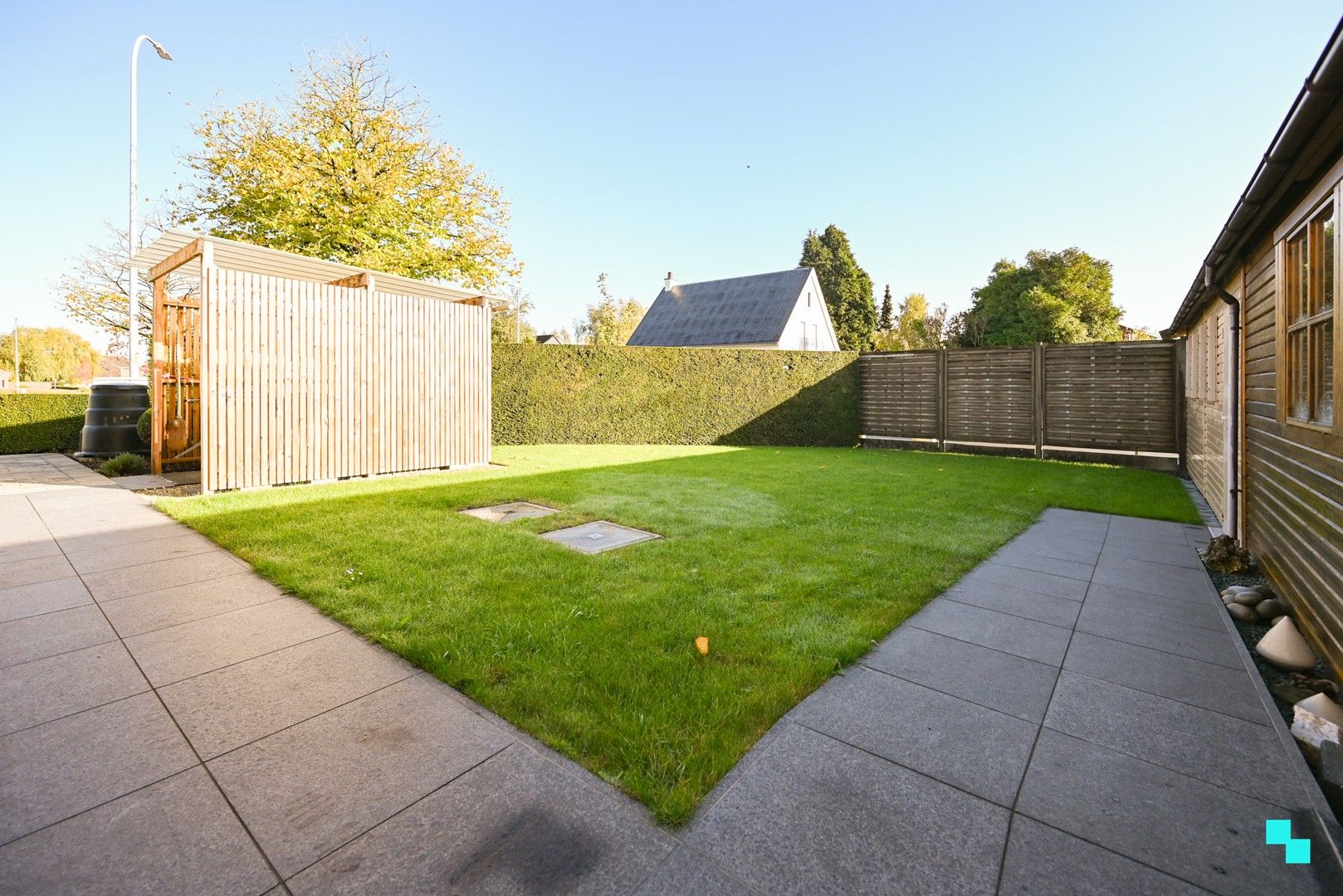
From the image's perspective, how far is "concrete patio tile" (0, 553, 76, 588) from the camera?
3.79 m

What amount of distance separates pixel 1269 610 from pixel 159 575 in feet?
23.7

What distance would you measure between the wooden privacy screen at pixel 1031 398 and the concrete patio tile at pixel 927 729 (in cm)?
1112

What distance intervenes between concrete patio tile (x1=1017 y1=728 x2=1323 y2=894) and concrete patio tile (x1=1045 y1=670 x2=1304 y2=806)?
0.28 ft

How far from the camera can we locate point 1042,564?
14.8 feet

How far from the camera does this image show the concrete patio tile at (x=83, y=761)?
5.65ft

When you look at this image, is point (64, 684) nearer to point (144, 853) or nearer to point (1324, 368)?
point (144, 853)

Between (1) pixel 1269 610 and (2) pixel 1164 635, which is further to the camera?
(1) pixel 1269 610

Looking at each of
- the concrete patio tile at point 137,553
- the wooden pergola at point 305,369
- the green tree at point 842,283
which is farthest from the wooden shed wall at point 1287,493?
the green tree at point 842,283

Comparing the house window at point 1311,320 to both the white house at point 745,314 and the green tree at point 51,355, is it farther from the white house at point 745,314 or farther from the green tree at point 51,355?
the green tree at point 51,355

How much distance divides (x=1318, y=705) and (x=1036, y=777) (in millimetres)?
1398

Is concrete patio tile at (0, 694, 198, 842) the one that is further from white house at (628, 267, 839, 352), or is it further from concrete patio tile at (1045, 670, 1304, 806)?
white house at (628, 267, 839, 352)

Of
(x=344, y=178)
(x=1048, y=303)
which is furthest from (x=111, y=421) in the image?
(x=1048, y=303)

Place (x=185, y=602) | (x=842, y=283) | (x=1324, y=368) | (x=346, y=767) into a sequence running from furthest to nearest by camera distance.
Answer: (x=842, y=283)
(x=185, y=602)
(x=1324, y=368)
(x=346, y=767)

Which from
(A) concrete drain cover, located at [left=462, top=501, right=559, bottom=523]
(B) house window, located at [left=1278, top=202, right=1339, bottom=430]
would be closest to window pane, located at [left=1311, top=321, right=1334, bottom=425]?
(B) house window, located at [left=1278, top=202, right=1339, bottom=430]
